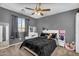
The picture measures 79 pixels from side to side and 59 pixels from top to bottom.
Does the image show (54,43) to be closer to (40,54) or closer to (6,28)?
(40,54)

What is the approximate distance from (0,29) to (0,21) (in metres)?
0.15

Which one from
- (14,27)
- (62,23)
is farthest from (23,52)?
(62,23)

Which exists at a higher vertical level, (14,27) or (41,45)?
(14,27)

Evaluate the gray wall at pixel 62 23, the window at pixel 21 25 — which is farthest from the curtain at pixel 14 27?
the gray wall at pixel 62 23

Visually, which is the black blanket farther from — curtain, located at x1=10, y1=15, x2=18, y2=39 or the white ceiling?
the white ceiling

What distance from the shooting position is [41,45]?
1.83 metres

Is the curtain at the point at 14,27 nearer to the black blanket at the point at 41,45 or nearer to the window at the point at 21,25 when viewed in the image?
the window at the point at 21,25

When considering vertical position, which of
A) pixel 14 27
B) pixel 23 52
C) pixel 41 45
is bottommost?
pixel 23 52

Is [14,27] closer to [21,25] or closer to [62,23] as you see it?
[21,25]

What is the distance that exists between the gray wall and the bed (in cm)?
21

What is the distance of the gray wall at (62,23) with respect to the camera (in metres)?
1.91

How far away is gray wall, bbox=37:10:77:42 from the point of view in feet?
6.28

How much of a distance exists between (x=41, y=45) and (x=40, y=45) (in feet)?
0.06

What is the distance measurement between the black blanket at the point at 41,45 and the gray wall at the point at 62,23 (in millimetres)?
218
